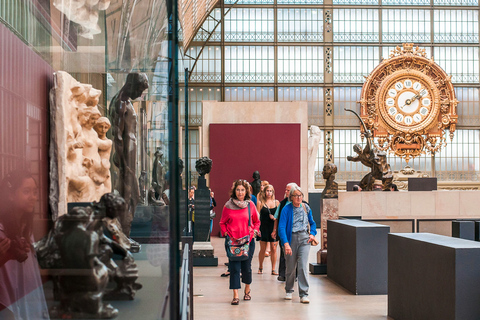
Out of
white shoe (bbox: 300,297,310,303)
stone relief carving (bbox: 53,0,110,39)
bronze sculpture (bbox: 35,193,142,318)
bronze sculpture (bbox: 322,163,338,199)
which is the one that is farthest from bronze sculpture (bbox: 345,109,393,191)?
bronze sculpture (bbox: 35,193,142,318)

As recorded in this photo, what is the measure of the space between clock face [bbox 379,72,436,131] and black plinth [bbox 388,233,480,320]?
20.5m

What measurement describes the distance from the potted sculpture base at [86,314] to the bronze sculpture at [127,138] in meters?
0.37

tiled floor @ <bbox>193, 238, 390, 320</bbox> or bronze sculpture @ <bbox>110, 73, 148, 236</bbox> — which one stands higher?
bronze sculpture @ <bbox>110, 73, 148, 236</bbox>

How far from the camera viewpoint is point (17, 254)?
1.86 meters

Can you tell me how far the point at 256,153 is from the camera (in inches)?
723

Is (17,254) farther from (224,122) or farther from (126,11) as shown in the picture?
(224,122)

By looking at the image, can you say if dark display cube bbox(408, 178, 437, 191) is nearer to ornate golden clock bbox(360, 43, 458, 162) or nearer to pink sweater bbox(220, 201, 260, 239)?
pink sweater bbox(220, 201, 260, 239)

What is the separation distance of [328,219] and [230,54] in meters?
17.5

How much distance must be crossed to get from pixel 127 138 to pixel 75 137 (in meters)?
0.86

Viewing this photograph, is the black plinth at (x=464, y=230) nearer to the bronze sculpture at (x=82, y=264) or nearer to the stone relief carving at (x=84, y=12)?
the stone relief carving at (x=84, y=12)

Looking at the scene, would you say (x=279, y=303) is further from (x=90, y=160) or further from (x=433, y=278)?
(x=90, y=160)

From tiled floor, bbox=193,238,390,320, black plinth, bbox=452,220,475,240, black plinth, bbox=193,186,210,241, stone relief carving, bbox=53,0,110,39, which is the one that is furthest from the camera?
black plinth, bbox=193,186,210,241

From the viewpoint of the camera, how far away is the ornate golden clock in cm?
2595

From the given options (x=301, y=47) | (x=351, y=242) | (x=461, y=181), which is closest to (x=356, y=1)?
(x=301, y=47)
